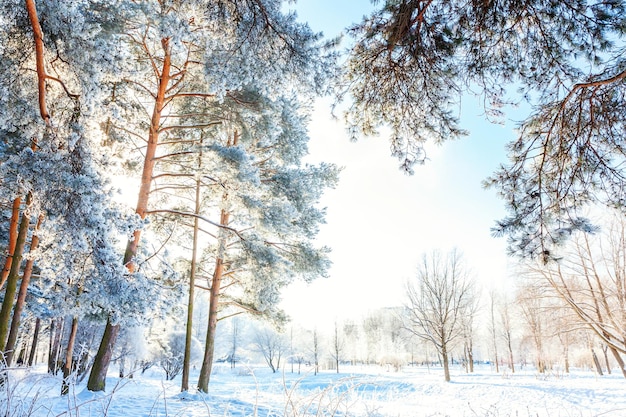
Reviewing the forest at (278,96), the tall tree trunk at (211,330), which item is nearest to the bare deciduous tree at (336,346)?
the tall tree trunk at (211,330)

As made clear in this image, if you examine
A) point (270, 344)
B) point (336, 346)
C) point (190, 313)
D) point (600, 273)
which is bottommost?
point (270, 344)

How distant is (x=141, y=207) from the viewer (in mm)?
7203

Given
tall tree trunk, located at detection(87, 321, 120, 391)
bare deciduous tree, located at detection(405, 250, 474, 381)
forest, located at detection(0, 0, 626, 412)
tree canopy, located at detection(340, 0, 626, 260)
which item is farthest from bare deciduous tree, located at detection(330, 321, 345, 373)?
tree canopy, located at detection(340, 0, 626, 260)

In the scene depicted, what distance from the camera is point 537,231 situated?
3.84 m

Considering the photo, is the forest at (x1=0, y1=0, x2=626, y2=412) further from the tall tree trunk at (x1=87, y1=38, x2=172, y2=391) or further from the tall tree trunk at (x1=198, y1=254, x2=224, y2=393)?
the tall tree trunk at (x1=198, y1=254, x2=224, y2=393)

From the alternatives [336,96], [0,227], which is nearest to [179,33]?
[336,96]

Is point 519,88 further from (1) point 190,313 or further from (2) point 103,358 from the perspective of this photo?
(1) point 190,313

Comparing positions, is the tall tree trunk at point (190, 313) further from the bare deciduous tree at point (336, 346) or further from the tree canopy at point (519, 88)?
the bare deciduous tree at point (336, 346)

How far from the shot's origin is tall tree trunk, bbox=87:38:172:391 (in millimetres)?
6747

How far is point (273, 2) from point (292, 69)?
2.54 feet

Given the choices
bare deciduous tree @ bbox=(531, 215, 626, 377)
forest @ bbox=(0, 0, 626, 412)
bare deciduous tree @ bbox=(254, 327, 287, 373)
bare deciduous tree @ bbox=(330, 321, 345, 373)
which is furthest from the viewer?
bare deciduous tree @ bbox=(254, 327, 287, 373)

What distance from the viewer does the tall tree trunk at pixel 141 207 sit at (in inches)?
266

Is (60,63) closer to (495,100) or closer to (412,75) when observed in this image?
(412,75)

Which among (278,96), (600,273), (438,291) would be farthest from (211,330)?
(438,291)
